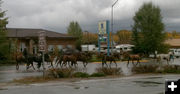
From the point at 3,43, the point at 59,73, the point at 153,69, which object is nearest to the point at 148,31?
the point at 3,43

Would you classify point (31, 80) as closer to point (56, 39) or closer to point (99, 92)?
point (99, 92)

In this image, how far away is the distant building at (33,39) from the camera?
5506 centimetres

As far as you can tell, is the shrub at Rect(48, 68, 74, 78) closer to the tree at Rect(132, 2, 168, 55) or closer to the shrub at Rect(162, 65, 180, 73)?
the shrub at Rect(162, 65, 180, 73)

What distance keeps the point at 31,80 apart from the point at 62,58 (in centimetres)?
1058

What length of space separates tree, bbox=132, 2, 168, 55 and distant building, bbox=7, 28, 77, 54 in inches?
617

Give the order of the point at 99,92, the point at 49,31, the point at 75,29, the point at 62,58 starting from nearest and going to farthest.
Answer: the point at 99,92, the point at 62,58, the point at 49,31, the point at 75,29

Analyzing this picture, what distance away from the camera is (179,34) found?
14962 centimetres

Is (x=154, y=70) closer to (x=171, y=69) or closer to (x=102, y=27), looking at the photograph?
(x=171, y=69)

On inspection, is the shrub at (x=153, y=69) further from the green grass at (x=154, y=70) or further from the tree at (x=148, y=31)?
the tree at (x=148, y=31)

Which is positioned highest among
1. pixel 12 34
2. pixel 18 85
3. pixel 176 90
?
pixel 12 34

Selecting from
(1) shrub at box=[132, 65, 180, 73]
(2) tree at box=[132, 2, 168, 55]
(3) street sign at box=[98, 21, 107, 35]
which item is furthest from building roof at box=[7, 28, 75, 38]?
(1) shrub at box=[132, 65, 180, 73]

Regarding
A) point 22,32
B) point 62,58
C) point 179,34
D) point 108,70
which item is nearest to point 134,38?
point 22,32

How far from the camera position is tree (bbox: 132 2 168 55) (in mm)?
56281

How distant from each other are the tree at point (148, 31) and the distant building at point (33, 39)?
15.7 m
